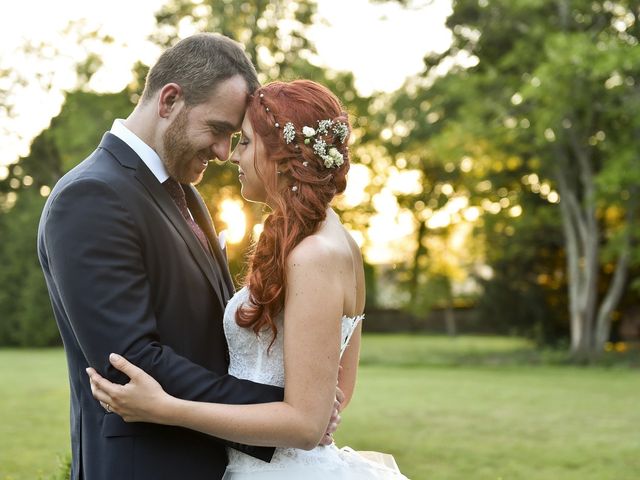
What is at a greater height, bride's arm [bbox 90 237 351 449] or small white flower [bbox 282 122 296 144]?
small white flower [bbox 282 122 296 144]

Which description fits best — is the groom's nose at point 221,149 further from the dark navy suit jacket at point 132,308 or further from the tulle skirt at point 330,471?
the tulle skirt at point 330,471

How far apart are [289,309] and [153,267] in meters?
0.50

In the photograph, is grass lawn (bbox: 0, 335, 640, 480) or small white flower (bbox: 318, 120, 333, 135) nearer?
small white flower (bbox: 318, 120, 333, 135)

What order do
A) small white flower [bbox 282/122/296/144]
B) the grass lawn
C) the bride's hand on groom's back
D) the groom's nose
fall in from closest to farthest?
the bride's hand on groom's back < small white flower [bbox 282/122/296/144] < the groom's nose < the grass lawn

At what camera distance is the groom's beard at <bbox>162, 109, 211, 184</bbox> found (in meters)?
3.40

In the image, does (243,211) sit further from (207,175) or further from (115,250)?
(115,250)

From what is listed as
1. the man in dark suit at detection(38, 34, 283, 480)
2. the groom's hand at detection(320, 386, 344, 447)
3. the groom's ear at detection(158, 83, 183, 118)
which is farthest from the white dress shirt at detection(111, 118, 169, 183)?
the groom's hand at detection(320, 386, 344, 447)

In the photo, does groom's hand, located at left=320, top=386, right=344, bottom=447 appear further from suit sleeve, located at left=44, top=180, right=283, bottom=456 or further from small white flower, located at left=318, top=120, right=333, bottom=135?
small white flower, located at left=318, top=120, right=333, bottom=135

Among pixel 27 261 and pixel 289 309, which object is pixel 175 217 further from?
pixel 27 261

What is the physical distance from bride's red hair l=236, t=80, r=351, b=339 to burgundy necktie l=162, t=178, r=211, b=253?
1.33ft

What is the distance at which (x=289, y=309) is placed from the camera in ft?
9.55

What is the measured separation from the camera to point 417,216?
44375mm

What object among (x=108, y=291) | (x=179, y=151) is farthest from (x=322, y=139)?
(x=108, y=291)

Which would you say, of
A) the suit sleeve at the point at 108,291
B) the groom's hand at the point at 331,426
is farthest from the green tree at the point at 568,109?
the suit sleeve at the point at 108,291
